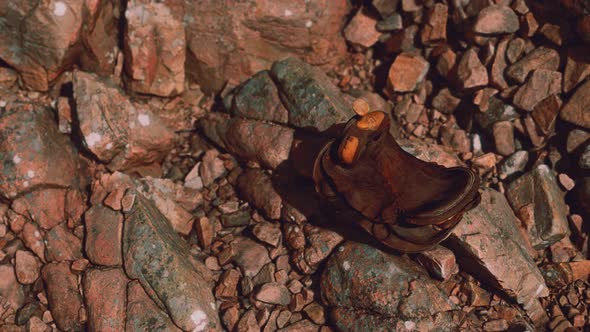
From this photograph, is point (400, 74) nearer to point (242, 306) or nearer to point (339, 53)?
point (339, 53)

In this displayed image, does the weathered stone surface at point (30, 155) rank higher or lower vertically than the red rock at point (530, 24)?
lower

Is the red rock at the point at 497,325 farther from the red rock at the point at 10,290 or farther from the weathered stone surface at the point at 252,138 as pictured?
the red rock at the point at 10,290

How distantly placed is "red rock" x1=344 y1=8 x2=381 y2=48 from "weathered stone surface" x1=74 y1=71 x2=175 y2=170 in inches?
74.4

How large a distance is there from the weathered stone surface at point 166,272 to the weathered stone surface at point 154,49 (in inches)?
51.0

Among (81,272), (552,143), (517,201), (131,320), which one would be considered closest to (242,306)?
(131,320)

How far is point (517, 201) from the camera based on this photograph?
4469 mm

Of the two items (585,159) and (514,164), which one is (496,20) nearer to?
(514,164)

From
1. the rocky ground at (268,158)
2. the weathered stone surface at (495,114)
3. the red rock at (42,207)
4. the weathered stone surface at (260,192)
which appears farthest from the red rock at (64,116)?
the weathered stone surface at (495,114)

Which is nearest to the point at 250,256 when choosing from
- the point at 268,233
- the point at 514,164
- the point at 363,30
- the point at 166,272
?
the point at 268,233

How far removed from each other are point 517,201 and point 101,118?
3.28m

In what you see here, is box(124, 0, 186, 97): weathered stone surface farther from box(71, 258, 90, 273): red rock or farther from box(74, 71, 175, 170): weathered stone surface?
box(71, 258, 90, 273): red rock

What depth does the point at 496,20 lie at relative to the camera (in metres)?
4.64

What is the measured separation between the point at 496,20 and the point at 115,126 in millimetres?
3128

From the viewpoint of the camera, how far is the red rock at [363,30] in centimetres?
532
